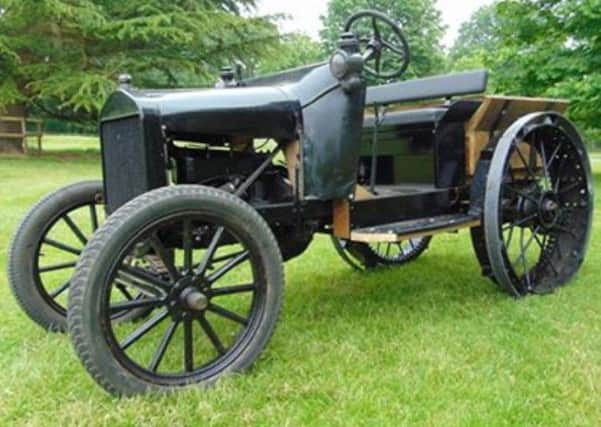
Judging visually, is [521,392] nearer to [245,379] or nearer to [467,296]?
[245,379]

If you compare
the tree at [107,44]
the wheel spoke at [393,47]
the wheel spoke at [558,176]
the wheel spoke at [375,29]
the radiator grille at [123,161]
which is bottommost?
the wheel spoke at [558,176]

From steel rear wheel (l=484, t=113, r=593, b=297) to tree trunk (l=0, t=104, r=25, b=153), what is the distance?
13.0 meters

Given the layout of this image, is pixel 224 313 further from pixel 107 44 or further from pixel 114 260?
pixel 107 44

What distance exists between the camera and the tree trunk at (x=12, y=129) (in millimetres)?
13688

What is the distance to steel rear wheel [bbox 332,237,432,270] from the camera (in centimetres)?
376

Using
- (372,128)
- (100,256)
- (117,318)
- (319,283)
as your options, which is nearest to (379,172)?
(372,128)

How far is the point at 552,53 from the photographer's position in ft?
34.0

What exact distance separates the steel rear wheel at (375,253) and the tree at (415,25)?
26.5 metres

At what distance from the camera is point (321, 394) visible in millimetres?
1979

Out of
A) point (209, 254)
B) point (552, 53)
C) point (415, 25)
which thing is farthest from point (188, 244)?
point (415, 25)

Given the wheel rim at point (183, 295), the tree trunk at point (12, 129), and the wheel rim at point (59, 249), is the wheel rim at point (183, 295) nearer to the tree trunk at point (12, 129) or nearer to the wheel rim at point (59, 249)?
the wheel rim at point (59, 249)

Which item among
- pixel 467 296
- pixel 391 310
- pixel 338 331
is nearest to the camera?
pixel 338 331

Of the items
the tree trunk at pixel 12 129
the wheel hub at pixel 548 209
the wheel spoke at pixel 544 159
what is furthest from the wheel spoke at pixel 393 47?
the tree trunk at pixel 12 129

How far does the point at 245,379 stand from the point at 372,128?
5.95ft
